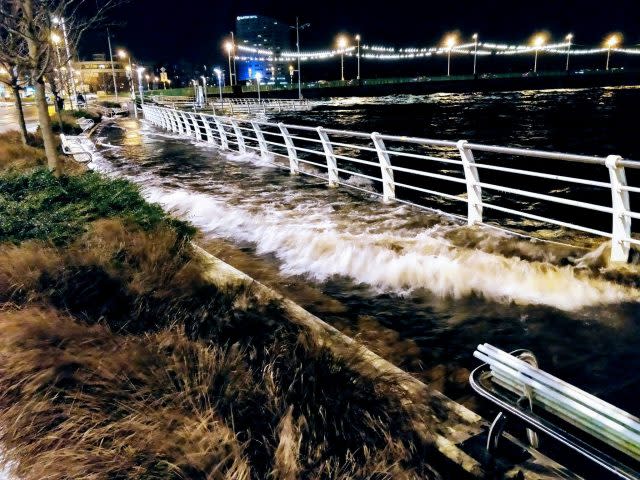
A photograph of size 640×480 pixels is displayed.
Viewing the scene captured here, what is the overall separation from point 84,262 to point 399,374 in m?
3.42

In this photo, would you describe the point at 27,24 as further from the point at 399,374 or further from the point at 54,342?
the point at 399,374

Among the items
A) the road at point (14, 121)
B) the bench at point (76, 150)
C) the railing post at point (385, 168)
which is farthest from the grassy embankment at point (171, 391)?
the road at point (14, 121)

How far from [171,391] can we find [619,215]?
5.26m

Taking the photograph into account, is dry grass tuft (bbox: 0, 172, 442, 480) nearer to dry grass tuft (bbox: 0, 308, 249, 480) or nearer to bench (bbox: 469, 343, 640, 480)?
dry grass tuft (bbox: 0, 308, 249, 480)

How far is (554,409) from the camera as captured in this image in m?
2.58

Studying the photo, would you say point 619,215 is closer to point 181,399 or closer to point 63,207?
point 181,399

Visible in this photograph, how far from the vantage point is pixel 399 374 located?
369 cm

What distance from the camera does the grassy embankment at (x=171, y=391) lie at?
268cm

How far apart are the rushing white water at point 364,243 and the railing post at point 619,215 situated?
551 mm

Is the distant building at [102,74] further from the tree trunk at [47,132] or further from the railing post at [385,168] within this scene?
the railing post at [385,168]

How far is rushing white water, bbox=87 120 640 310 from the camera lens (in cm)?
588

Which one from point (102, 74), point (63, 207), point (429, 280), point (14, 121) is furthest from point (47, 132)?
point (102, 74)

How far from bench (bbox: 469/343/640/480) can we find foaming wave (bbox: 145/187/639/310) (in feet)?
9.21

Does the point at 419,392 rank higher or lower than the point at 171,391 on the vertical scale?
lower
